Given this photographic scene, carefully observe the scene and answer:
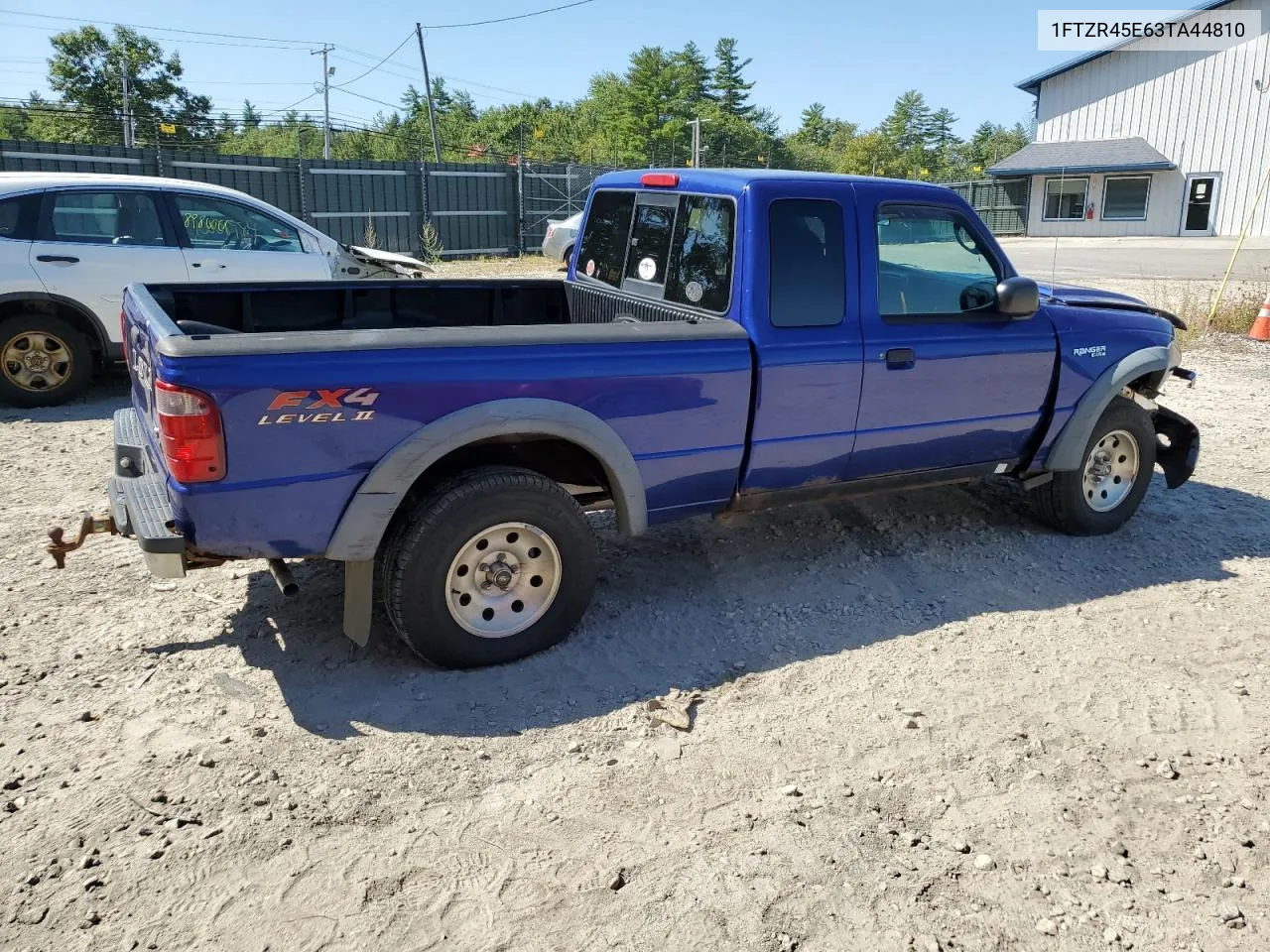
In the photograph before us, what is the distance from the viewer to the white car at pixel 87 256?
7.78 metres

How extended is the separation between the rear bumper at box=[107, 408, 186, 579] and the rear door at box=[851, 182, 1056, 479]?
2929 mm

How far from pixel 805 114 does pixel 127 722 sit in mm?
105015

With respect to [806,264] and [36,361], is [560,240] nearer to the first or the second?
[36,361]

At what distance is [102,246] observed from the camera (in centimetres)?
806

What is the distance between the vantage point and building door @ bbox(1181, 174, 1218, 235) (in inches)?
1465

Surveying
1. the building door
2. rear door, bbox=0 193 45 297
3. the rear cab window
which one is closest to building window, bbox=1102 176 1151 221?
the building door

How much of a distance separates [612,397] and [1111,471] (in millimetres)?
3270

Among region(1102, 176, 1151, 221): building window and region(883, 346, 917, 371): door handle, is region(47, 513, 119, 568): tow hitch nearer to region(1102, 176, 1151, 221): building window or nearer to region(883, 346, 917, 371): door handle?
region(883, 346, 917, 371): door handle

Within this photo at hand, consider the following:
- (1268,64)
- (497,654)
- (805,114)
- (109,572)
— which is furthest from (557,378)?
(805,114)

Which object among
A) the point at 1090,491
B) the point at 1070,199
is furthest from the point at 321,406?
the point at 1070,199

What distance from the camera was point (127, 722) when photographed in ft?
11.7

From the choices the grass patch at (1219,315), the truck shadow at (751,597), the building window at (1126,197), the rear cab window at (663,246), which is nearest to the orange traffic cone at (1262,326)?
the grass patch at (1219,315)

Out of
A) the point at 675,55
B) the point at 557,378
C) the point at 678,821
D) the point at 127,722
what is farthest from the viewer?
the point at 675,55

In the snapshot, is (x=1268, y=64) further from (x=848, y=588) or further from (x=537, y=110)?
(x=537, y=110)
